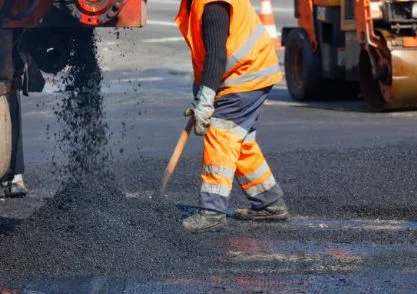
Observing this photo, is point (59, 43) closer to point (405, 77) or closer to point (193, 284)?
point (193, 284)

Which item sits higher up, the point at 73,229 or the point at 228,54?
the point at 228,54

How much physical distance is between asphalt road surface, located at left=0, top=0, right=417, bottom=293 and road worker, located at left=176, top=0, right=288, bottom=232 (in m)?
0.24

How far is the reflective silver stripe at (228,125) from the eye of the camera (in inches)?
247

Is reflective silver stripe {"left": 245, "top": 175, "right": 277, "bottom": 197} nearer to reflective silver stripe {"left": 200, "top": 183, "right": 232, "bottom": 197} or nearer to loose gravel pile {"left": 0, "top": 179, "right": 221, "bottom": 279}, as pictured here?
reflective silver stripe {"left": 200, "top": 183, "right": 232, "bottom": 197}

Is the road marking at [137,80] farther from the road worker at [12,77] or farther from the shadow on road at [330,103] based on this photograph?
the road worker at [12,77]

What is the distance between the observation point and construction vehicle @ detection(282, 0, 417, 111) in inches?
428

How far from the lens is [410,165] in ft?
27.2

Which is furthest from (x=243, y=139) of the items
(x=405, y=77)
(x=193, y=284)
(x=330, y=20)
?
(x=330, y=20)

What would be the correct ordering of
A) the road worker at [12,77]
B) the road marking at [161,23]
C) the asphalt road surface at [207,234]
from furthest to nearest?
the road marking at [161,23] → the road worker at [12,77] → the asphalt road surface at [207,234]

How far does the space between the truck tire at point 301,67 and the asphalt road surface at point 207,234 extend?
1695 mm

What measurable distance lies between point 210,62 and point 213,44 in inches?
3.7

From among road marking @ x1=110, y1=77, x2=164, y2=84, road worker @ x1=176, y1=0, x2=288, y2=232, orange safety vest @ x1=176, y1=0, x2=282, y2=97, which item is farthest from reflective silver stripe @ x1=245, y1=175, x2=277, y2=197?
road marking @ x1=110, y1=77, x2=164, y2=84

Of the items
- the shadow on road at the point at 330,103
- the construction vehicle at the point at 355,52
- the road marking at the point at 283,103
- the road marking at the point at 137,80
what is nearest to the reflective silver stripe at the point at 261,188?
the construction vehicle at the point at 355,52

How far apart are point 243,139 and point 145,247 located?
0.97 meters
